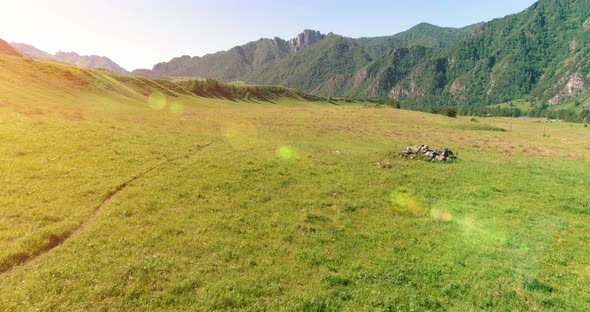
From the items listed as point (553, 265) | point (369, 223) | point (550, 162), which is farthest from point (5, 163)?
point (550, 162)

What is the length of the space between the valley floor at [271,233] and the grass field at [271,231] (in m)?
0.10

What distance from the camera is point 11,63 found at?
7706cm

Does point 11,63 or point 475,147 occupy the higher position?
point 11,63

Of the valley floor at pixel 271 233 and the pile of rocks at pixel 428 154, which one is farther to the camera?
the pile of rocks at pixel 428 154

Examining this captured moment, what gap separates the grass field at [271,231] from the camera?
41.7 feet

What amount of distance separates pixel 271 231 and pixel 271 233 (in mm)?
242

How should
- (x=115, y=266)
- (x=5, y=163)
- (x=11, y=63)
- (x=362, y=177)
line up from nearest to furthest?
(x=115, y=266) < (x=5, y=163) < (x=362, y=177) < (x=11, y=63)

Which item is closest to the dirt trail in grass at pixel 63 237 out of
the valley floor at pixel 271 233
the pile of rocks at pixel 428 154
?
the valley floor at pixel 271 233

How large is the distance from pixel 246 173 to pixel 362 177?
36.8ft

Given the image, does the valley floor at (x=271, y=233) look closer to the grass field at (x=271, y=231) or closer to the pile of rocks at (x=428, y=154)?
the grass field at (x=271, y=231)

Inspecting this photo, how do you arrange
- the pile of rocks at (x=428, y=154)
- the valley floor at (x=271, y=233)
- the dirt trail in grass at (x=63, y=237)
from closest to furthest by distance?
1. the valley floor at (x=271, y=233)
2. the dirt trail in grass at (x=63, y=237)
3. the pile of rocks at (x=428, y=154)

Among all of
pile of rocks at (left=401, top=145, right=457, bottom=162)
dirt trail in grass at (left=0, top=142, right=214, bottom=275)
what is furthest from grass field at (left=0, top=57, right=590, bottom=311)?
pile of rocks at (left=401, top=145, right=457, bottom=162)

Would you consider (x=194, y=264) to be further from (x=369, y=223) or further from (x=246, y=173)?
(x=246, y=173)

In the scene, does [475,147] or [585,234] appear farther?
[475,147]
